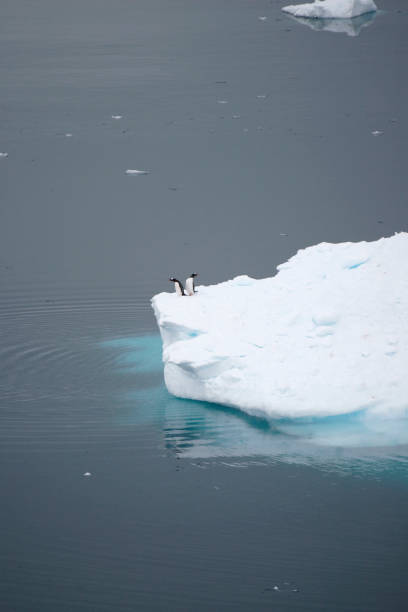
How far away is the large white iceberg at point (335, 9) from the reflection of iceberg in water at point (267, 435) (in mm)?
22149

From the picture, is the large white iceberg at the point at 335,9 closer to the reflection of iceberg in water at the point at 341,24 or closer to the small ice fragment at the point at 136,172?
the reflection of iceberg in water at the point at 341,24

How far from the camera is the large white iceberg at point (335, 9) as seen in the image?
3061cm

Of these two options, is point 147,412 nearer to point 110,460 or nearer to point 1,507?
point 110,460

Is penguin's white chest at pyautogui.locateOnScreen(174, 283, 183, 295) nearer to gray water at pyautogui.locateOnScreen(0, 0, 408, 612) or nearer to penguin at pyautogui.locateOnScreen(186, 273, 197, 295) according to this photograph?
penguin at pyautogui.locateOnScreen(186, 273, 197, 295)

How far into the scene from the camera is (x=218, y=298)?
39.5 ft

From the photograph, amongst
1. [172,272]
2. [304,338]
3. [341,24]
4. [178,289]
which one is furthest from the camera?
[341,24]

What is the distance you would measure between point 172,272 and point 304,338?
4.43 m

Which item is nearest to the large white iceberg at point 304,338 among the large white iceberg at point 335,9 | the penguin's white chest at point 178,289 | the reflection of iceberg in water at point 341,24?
the penguin's white chest at point 178,289

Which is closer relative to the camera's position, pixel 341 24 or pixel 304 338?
pixel 304 338

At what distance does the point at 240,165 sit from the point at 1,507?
11.8 m

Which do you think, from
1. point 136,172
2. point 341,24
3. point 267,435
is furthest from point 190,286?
point 341,24

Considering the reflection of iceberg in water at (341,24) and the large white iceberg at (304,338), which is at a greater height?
the large white iceberg at (304,338)

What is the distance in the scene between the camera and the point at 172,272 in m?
15.0

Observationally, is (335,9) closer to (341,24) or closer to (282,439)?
(341,24)
